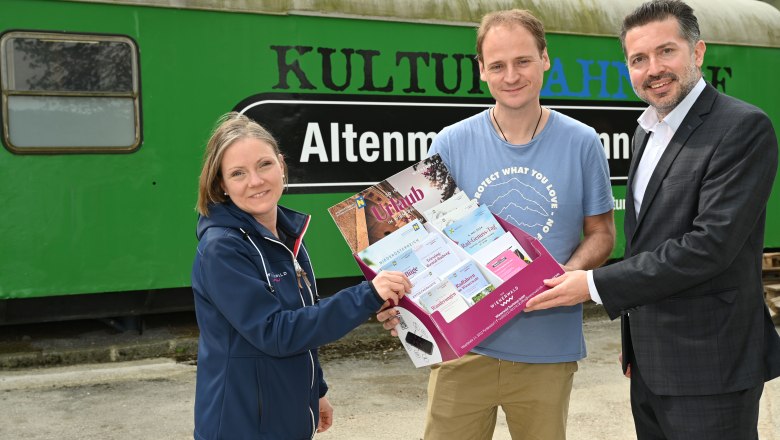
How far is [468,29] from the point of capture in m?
6.53

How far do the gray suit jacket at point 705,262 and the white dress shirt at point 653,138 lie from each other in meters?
0.03

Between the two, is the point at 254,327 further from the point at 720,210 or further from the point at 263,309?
the point at 720,210

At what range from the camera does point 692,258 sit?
208cm

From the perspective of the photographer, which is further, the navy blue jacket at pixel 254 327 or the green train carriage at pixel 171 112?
the green train carriage at pixel 171 112

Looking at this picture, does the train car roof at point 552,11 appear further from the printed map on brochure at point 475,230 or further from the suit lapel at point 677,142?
the suit lapel at point 677,142

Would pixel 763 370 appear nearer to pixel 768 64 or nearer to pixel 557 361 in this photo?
pixel 557 361

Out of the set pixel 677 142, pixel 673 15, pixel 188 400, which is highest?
pixel 673 15

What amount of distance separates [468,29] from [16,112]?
3.56 metres

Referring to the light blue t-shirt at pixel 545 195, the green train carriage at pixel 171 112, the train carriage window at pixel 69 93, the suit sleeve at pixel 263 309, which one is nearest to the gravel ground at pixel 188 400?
the green train carriage at pixel 171 112

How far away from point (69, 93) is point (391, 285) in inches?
163

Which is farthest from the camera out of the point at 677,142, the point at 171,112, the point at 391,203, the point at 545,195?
the point at 171,112

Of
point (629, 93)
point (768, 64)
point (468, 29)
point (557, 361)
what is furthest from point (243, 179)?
point (768, 64)

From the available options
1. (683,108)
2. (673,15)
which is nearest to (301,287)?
(683,108)

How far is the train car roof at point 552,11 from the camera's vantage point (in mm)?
5871
